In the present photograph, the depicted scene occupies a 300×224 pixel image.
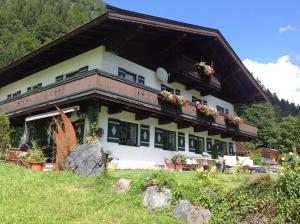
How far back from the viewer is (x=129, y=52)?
20.8 meters

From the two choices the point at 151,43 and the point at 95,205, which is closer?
the point at 95,205

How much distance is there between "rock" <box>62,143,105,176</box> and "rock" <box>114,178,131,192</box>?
1.34 metres

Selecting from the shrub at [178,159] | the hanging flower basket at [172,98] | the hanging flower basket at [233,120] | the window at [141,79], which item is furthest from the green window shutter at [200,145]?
the window at [141,79]

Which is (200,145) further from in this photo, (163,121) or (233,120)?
(163,121)

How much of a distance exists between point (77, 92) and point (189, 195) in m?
8.67

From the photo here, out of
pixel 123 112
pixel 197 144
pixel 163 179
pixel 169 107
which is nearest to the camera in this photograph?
pixel 163 179

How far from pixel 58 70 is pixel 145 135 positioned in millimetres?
6333

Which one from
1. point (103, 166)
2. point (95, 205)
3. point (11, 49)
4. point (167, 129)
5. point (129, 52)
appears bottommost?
point (95, 205)

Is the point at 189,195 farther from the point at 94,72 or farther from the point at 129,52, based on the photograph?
the point at 129,52

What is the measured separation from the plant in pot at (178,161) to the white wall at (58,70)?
647cm

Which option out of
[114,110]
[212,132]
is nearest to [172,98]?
[114,110]

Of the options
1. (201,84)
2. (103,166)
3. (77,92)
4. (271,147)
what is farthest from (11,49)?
(103,166)

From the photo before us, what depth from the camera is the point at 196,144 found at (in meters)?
25.5

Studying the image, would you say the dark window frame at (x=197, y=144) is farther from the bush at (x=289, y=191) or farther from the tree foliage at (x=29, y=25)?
the tree foliage at (x=29, y=25)
